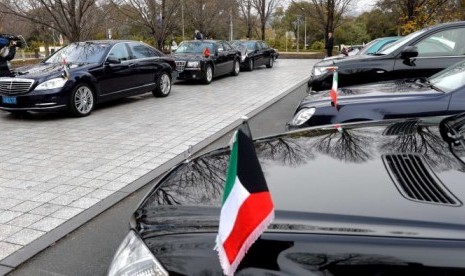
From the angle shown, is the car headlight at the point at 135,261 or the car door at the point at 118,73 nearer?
the car headlight at the point at 135,261

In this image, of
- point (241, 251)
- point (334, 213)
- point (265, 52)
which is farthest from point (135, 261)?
point (265, 52)

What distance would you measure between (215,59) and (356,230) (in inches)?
580

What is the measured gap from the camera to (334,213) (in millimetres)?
1682

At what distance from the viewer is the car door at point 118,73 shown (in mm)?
9789

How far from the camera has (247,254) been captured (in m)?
1.54

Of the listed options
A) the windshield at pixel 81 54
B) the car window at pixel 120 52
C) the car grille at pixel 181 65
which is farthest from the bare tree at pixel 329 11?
the windshield at pixel 81 54

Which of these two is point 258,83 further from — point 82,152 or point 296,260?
point 296,260

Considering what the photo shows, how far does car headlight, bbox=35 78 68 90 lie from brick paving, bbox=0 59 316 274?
0.72 metres

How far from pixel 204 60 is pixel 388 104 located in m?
11.2

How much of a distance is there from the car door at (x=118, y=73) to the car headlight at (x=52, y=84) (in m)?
1.08

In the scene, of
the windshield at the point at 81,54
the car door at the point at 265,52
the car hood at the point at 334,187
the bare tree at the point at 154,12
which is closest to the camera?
the car hood at the point at 334,187

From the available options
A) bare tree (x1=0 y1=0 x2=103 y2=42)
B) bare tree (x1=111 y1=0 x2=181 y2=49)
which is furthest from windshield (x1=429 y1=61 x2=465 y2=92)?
bare tree (x1=111 y1=0 x2=181 y2=49)

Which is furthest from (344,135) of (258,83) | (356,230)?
(258,83)

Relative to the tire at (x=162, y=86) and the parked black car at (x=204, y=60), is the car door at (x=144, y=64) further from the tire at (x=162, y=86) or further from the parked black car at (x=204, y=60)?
the parked black car at (x=204, y=60)
